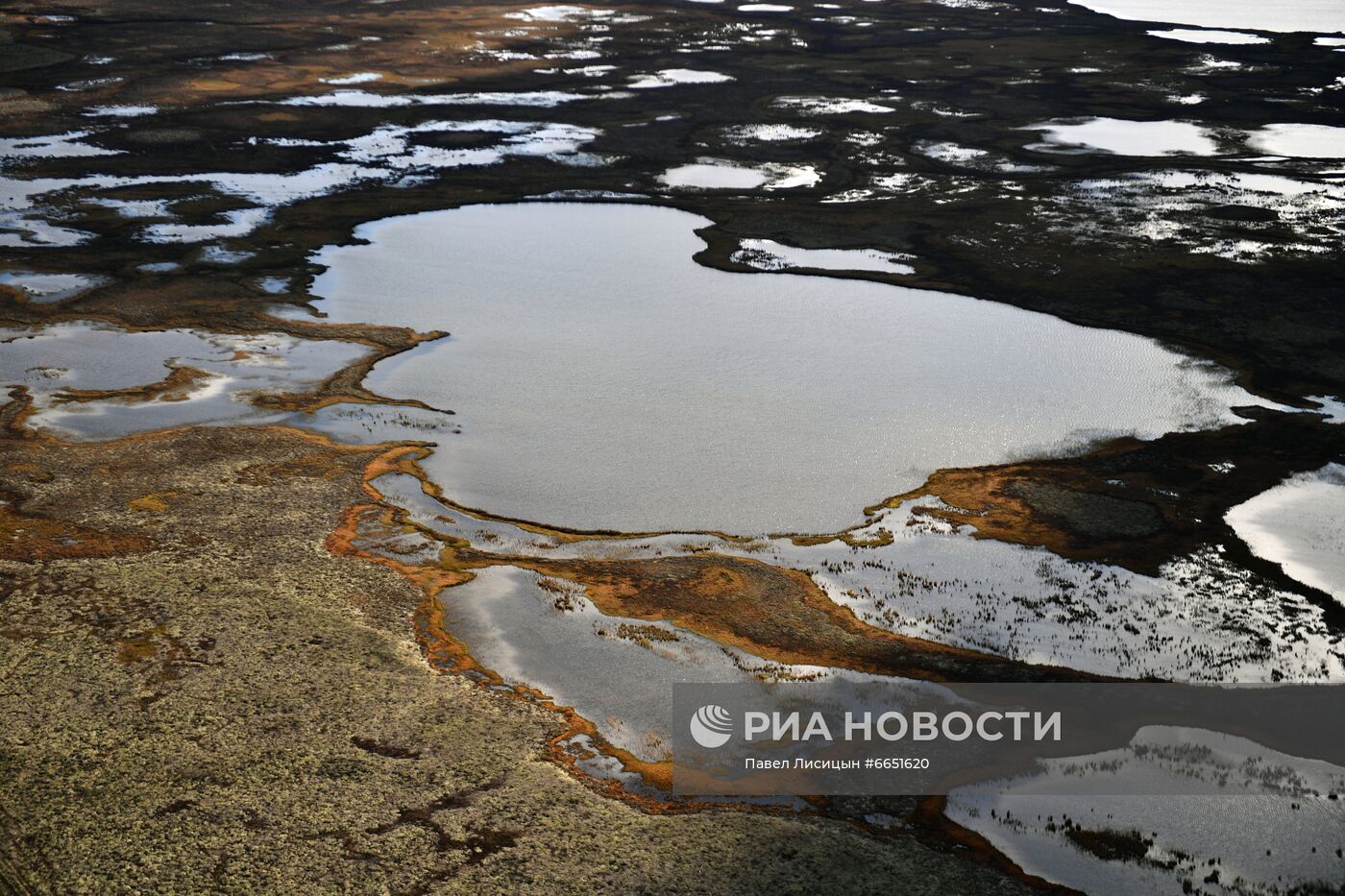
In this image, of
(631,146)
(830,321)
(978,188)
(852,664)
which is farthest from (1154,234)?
(852,664)

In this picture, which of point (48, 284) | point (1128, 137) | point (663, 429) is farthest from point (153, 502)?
point (1128, 137)

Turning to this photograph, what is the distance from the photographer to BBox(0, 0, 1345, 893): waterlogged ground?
21.2ft

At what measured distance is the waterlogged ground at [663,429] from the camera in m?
6.45

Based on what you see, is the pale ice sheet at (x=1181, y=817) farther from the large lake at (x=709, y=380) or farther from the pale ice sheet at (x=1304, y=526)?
the large lake at (x=709, y=380)

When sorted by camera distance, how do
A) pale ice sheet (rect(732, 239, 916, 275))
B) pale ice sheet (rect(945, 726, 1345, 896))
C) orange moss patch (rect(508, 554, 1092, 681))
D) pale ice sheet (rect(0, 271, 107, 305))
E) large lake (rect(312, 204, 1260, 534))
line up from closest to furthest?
pale ice sheet (rect(945, 726, 1345, 896))
orange moss patch (rect(508, 554, 1092, 681))
large lake (rect(312, 204, 1260, 534))
pale ice sheet (rect(0, 271, 107, 305))
pale ice sheet (rect(732, 239, 916, 275))

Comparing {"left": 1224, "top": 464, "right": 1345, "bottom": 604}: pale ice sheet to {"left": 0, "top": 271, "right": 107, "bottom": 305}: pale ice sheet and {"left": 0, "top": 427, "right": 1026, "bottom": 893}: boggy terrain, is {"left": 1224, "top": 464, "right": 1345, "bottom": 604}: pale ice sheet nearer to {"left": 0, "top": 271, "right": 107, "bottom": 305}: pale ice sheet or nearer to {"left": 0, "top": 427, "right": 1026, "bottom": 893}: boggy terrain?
{"left": 0, "top": 427, "right": 1026, "bottom": 893}: boggy terrain

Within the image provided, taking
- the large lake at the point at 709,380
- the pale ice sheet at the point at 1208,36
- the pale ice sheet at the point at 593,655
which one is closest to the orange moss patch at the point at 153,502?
the large lake at the point at 709,380

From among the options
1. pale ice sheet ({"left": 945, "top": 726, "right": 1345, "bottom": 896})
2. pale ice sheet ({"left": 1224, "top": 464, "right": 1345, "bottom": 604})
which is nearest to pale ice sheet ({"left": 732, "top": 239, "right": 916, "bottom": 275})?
pale ice sheet ({"left": 1224, "top": 464, "right": 1345, "bottom": 604})

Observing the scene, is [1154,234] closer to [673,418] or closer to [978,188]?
[978,188]

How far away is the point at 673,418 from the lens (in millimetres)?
11445

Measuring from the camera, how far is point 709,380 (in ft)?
40.5

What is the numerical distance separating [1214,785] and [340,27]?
109ft

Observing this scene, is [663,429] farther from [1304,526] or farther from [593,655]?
[1304,526]

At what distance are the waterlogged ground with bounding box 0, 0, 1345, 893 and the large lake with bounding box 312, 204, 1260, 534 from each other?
0.06m
